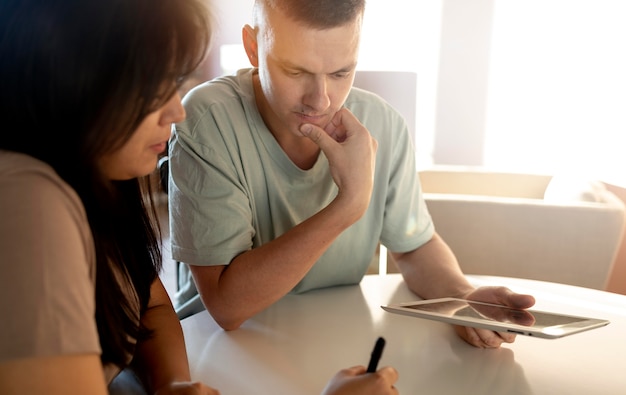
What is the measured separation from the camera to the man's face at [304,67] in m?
1.17

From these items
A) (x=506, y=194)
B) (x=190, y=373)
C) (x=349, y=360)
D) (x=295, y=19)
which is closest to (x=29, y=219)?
(x=190, y=373)

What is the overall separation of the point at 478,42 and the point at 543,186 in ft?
3.56

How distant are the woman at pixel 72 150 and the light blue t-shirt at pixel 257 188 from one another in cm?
40

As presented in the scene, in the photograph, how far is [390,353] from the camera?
104 cm

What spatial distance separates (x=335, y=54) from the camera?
118 centimetres

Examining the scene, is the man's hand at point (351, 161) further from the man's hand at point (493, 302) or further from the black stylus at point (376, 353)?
the black stylus at point (376, 353)

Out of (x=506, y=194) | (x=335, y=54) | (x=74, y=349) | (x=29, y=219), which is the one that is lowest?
(x=506, y=194)

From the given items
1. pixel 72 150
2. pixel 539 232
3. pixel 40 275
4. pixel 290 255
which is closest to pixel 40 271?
pixel 40 275

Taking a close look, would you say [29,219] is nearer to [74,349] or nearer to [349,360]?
[74,349]

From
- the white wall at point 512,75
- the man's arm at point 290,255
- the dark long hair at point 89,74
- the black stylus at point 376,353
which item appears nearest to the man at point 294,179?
the man's arm at point 290,255

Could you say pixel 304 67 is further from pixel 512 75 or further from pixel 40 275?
pixel 512 75

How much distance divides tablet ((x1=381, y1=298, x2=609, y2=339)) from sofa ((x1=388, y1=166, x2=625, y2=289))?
84cm

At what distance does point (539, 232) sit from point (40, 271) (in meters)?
1.55

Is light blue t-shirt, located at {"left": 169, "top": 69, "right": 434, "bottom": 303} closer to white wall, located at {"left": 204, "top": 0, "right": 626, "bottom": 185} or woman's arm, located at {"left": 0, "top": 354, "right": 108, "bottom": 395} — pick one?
woman's arm, located at {"left": 0, "top": 354, "right": 108, "bottom": 395}
